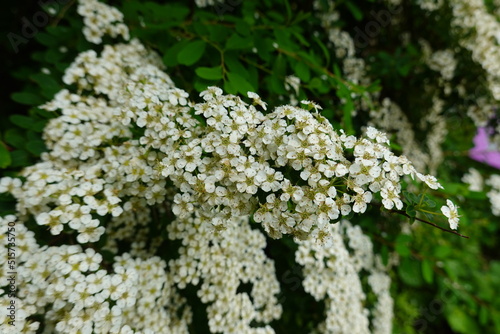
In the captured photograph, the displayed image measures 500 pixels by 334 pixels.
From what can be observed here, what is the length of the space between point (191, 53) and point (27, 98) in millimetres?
835

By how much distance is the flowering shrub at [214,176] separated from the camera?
1138mm

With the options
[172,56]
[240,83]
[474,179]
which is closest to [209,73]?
[240,83]

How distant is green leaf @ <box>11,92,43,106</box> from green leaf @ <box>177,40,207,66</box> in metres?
0.75

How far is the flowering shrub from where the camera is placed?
1.14 meters

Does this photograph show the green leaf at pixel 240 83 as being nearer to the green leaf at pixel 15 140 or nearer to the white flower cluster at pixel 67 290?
the white flower cluster at pixel 67 290

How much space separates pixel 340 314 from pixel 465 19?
199 cm

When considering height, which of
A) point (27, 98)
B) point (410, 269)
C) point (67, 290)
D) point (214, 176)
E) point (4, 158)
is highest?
point (410, 269)

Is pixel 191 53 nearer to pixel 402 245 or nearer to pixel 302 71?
pixel 302 71

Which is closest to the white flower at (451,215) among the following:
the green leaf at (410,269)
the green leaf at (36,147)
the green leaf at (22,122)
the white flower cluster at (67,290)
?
the white flower cluster at (67,290)

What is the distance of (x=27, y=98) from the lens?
69.4 inches

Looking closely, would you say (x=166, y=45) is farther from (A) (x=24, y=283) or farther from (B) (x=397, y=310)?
(B) (x=397, y=310)

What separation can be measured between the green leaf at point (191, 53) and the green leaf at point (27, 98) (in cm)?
75

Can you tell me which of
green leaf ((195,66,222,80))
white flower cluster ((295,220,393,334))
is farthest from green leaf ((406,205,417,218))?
green leaf ((195,66,222,80))

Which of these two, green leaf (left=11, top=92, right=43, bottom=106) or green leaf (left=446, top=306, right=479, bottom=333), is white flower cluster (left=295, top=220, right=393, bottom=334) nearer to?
green leaf (left=11, top=92, right=43, bottom=106)
